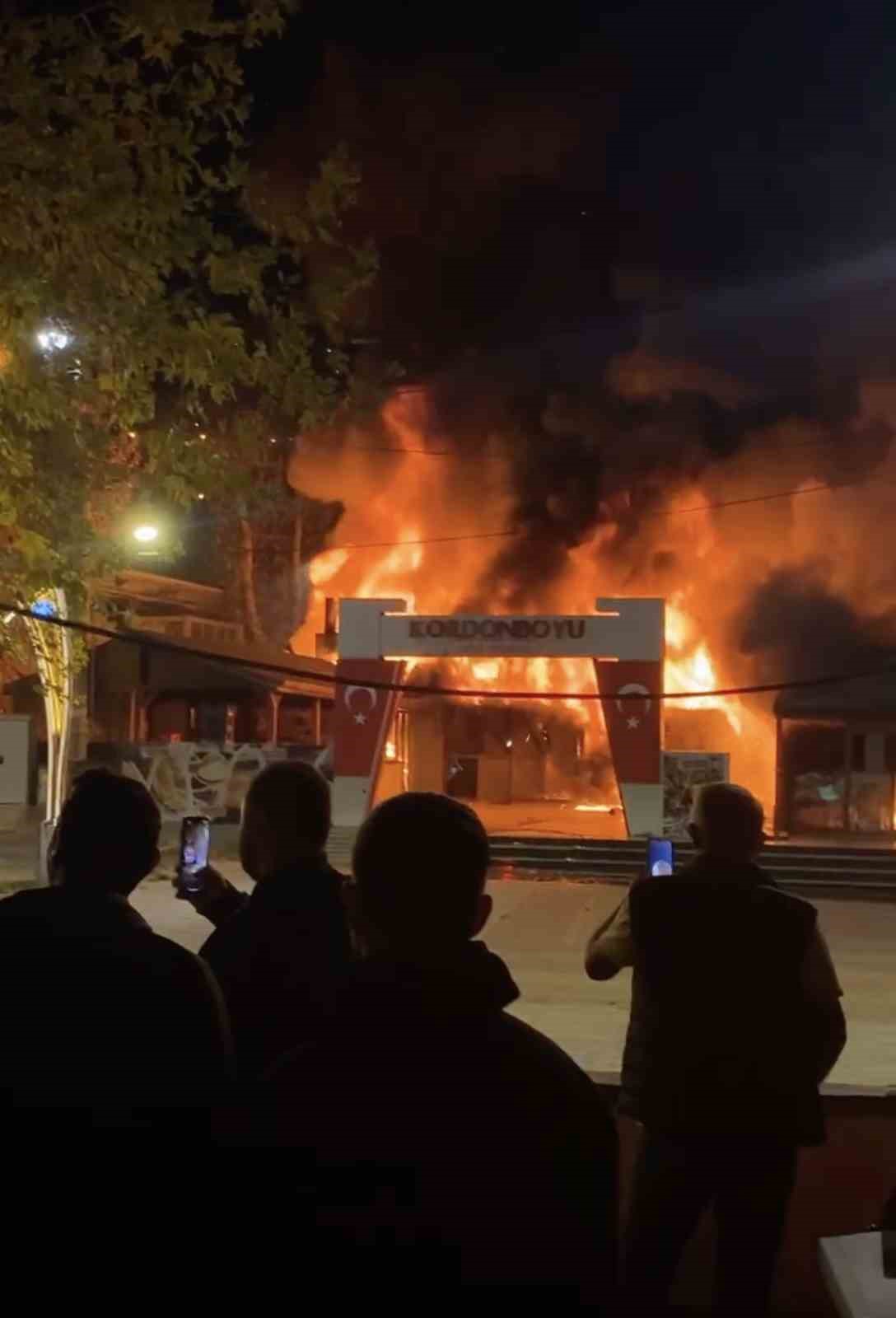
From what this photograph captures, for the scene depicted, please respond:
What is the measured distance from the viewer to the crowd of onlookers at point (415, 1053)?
5.12 feet

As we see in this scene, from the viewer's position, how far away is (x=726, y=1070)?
3.24 m

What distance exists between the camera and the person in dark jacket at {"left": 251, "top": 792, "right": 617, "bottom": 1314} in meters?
1.54

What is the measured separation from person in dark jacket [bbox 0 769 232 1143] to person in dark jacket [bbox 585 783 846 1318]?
1506 millimetres

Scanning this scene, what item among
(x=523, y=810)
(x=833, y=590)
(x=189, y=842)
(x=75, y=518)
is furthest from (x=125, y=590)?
(x=189, y=842)

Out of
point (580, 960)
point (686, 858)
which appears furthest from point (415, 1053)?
point (686, 858)

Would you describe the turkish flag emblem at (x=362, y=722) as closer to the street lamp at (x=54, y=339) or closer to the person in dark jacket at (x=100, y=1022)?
the street lamp at (x=54, y=339)

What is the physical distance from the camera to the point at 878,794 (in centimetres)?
2572

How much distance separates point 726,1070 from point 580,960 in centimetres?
1101

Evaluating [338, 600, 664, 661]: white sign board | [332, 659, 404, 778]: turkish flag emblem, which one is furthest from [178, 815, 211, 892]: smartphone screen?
[332, 659, 404, 778]: turkish flag emblem

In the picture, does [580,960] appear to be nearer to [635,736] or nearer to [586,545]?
[635,736]

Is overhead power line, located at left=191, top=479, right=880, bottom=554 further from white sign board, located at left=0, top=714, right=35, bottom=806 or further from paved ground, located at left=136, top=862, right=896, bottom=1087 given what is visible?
white sign board, located at left=0, top=714, right=35, bottom=806

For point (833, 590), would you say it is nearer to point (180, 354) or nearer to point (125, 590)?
point (125, 590)

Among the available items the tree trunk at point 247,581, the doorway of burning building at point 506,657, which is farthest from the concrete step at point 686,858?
the tree trunk at point 247,581

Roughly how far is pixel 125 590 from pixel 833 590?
57.2 feet
